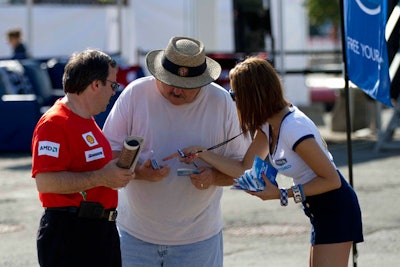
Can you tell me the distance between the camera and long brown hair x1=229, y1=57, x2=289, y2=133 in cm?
472

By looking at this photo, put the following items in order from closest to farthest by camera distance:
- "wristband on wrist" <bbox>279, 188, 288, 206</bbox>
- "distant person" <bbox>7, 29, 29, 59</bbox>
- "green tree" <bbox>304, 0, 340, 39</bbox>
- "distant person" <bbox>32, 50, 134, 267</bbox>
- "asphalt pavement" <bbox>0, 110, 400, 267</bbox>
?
"distant person" <bbox>32, 50, 134, 267</bbox> → "wristband on wrist" <bbox>279, 188, 288, 206</bbox> → "asphalt pavement" <bbox>0, 110, 400, 267</bbox> → "distant person" <bbox>7, 29, 29, 59</bbox> → "green tree" <bbox>304, 0, 340, 39</bbox>

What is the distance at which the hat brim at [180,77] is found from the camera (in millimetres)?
4852

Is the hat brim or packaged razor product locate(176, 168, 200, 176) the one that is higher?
the hat brim

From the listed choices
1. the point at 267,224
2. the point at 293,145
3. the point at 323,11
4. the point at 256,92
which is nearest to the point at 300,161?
the point at 293,145

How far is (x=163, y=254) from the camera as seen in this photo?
5.04 meters

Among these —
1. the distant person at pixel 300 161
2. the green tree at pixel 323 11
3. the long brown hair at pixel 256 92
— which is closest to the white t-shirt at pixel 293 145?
the distant person at pixel 300 161

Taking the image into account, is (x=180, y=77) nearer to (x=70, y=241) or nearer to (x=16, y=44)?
(x=70, y=241)

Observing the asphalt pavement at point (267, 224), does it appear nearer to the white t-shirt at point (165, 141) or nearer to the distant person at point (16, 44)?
the white t-shirt at point (165, 141)

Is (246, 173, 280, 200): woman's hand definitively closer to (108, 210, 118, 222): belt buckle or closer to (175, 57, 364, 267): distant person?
(175, 57, 364, 267): distant person

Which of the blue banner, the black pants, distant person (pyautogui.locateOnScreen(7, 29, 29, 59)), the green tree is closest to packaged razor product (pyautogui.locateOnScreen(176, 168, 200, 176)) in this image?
the black pants

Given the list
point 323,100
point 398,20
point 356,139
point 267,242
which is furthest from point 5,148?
point 323,100

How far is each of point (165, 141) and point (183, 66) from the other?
412 mm

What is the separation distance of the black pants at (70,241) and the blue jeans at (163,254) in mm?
553

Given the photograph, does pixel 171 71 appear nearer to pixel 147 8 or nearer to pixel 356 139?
pixel 356 139
